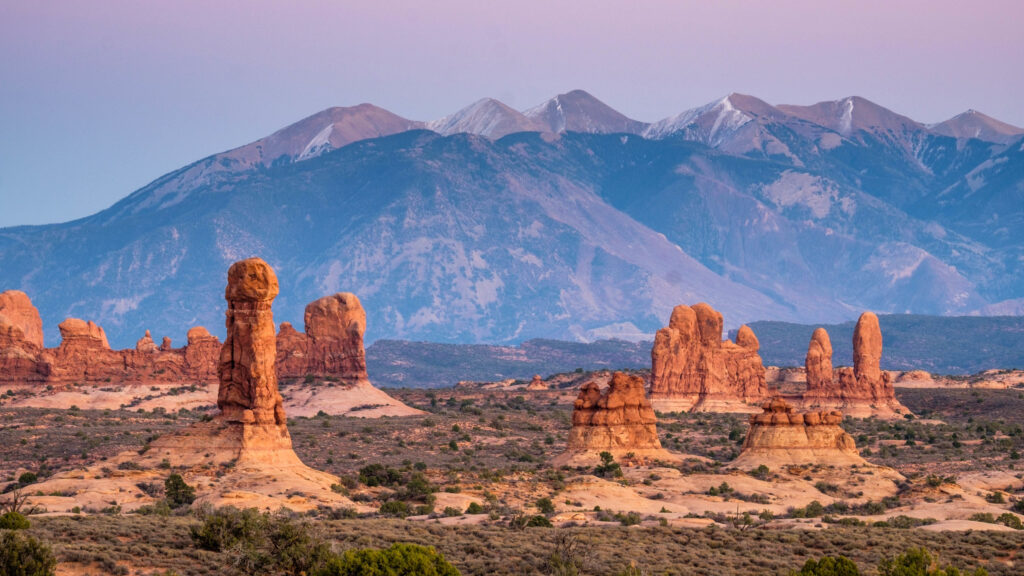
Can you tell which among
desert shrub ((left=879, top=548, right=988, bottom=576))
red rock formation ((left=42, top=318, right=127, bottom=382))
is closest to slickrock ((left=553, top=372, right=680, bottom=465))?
desert shrub ((left=879, top=548, right=988, bottom=576))

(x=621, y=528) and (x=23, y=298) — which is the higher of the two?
(x=23, y=298)

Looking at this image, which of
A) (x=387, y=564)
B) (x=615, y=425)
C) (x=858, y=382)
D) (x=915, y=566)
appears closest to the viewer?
(x=387, y=564)

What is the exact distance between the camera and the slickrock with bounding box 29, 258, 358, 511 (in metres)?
50.5

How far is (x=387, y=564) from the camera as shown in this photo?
32969 mm

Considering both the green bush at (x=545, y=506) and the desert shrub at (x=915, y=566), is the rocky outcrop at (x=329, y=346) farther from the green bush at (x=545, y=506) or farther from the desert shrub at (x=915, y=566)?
the desert shrub at (x=915, y=566)

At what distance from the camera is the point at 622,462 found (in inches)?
2498

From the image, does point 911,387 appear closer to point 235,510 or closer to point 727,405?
point 727,405

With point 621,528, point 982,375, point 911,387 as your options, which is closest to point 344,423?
point 621,528

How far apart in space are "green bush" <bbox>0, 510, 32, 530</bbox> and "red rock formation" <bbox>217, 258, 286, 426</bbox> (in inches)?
662

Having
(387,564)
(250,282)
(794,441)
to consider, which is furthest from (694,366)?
(387,564)

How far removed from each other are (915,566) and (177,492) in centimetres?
2175

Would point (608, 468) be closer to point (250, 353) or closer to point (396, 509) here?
point (250, 353)

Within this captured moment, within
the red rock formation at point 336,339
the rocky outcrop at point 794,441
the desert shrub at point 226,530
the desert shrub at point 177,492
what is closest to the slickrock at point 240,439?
the desert shrub at point 177,492

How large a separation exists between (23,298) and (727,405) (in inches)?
1865
